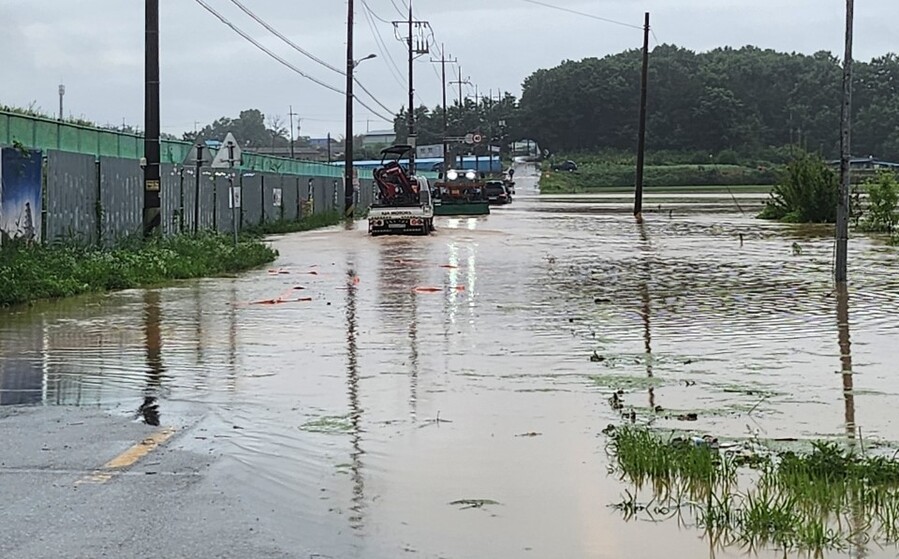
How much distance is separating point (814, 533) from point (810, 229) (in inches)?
1590

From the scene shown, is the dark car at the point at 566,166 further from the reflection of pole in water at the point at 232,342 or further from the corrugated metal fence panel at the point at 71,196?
the reflection of pole in water at the point at 232,342

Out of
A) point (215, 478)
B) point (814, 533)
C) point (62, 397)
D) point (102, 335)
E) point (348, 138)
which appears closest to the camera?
point (814, 533)

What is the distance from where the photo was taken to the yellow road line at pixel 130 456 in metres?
7.95

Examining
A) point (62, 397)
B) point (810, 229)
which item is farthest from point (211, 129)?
point (62, 397)

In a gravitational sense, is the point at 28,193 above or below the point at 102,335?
above

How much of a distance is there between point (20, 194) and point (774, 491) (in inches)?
714

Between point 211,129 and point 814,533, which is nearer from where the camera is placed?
point 814,533

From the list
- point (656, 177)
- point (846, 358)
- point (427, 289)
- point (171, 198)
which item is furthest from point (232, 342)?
point (656, 177)

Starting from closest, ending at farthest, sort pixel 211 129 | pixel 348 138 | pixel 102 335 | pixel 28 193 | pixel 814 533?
pixel 814 533 < pixel 102 335 < pixel 28 193 < pixel 348 138 < pixel 211 129

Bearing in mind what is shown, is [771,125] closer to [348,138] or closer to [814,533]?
[348,138]

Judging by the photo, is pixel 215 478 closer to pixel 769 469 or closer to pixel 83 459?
pixel 83 459

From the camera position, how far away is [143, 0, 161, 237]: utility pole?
26172mm

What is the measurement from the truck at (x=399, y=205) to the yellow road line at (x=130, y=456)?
1255 inches

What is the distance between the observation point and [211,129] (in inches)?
5625
